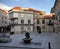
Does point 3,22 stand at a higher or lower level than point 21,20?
lower

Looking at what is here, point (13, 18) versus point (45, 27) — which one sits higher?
point (13, 18)

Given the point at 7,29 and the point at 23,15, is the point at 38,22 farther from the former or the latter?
the point at 7,29

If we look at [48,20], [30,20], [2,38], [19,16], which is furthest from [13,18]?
[2,38]

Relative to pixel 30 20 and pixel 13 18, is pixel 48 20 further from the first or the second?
pixel 13 18

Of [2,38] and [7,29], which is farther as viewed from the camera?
[7,29]

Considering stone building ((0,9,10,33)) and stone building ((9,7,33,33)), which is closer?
stone building ((9,7,33,33))

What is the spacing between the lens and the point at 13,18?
158 feet

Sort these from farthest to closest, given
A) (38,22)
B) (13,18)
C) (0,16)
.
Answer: (0,16) < (38,22) < (13,18)

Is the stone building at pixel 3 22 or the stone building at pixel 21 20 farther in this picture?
the stone building at pixel 3 22

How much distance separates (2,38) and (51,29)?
108ft

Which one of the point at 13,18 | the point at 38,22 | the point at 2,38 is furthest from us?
the point at 38,22

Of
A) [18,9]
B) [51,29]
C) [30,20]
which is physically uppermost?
[18,9]

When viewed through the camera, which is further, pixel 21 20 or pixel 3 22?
pixel 3 22

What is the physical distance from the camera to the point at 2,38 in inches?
862
